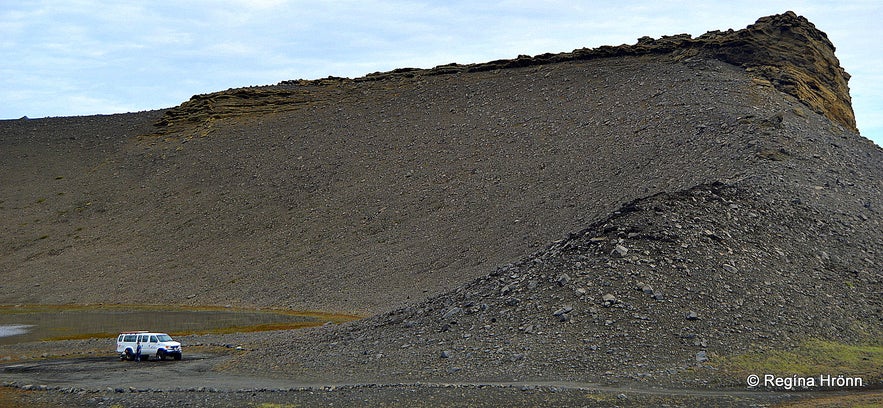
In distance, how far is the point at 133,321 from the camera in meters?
55.4

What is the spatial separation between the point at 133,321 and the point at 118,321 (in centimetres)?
118

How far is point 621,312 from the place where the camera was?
95.3 feet

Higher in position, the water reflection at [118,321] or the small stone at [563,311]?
the small stone at [563,311]

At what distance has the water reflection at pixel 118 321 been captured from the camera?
1953 inches

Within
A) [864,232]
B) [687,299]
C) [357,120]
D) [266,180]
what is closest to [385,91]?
[357,120]

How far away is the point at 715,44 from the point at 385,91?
3409 cm

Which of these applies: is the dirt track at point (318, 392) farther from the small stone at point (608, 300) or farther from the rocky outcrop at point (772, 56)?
the rocky outcrop at point (772, 56)

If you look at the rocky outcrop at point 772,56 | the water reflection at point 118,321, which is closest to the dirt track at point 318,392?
the water reflection at point 118,321

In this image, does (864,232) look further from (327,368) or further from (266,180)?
(266,180)

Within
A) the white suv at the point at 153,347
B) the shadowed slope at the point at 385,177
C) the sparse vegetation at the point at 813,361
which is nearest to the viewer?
the sparse vegetation at the point at 813,361

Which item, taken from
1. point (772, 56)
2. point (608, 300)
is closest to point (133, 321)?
point (608, 300)

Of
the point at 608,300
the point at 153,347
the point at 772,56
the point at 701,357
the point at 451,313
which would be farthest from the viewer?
the point at 772,56

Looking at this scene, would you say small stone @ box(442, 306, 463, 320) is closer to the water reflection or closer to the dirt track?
the dirt track

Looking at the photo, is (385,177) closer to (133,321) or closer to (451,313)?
(133,321)
